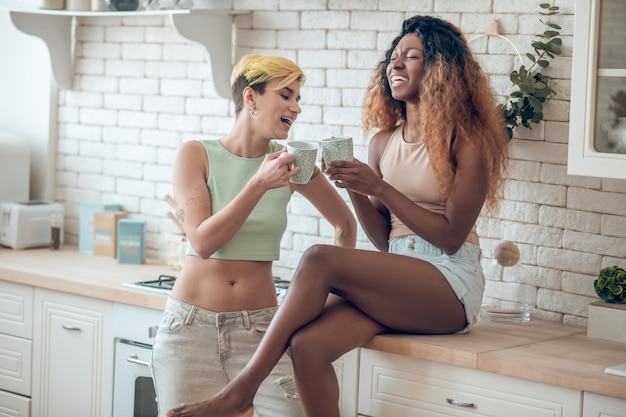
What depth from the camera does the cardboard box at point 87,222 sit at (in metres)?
4.50

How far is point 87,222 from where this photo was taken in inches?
179

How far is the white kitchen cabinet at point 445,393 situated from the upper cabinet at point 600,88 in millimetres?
669

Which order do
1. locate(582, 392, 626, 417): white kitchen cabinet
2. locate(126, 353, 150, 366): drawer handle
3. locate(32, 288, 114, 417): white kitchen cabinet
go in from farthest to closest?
1. locate(32, 288, 114, 417): white kitchen cabinet
2. locate(126, 353, 150, 366): drawer handle
3. locate(582, 392, 626, 417): white kitchen cabinet

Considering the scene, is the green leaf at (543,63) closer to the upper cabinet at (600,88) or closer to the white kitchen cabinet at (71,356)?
the upper cabinet at (600,88)

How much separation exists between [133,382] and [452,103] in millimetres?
1552

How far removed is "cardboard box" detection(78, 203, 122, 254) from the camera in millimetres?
4496

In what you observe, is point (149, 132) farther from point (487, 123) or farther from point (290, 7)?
point (487, 123)

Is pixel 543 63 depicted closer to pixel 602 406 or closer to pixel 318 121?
pixel 318 121

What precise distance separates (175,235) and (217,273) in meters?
1.17

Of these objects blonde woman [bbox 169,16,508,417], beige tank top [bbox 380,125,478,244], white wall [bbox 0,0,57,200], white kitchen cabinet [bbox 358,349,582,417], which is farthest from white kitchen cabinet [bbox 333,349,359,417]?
white wall [bbox 0,0,57,200]

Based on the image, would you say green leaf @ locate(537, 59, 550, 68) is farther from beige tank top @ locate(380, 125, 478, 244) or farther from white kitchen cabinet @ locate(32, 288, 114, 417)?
white kitchen cabinet @ locate(32, 288, 114, 417)

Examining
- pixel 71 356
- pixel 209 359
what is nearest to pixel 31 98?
pixel 71 356

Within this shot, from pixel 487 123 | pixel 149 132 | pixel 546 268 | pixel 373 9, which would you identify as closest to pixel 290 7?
pixel 373 9

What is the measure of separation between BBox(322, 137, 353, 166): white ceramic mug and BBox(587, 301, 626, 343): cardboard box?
938 mm
